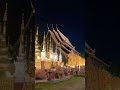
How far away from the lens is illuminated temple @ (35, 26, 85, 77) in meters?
5.98

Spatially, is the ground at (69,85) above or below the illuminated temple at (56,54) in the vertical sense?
below

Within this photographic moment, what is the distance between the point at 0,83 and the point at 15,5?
4.55 ft

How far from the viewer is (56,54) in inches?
239

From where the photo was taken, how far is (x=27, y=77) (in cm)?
578

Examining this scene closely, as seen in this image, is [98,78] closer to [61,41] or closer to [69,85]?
[69,85]

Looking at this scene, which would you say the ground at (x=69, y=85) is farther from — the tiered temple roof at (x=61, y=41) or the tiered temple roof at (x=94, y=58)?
the tiered temple roof at (x=61, y=41)

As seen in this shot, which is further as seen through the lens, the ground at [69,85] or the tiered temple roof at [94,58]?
the tiered temple roof at [94,58]

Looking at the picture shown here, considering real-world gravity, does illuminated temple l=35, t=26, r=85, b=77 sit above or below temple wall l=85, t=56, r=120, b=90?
above

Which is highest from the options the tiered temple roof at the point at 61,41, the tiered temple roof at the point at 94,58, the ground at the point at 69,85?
the tiered temple roof at the point at 61,41

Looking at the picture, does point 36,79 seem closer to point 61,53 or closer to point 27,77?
point 27,77

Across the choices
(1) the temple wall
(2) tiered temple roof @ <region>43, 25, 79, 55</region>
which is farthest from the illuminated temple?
(1) the temple wall

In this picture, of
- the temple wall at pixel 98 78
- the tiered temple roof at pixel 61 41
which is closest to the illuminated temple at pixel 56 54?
the tiered temple roof at pixel 61 41

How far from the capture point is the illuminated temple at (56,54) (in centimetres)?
598

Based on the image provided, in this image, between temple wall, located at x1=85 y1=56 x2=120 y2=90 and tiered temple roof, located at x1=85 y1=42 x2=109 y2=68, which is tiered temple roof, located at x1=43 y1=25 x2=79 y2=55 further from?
temple wall, located at x1=85 y1=56 x2=120 y2=90
